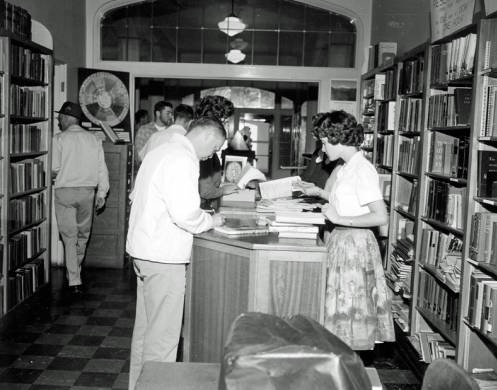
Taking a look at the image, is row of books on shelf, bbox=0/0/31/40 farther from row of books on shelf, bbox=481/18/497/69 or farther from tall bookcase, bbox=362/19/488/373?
row of books on shelf, bbox=481/18/497/69

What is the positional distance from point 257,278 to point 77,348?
203 cm

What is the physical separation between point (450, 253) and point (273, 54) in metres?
4.72

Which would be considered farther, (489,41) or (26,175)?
(26,175)

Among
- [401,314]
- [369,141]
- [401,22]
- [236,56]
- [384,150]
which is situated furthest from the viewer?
[236,56]

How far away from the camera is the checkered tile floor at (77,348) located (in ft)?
12.4

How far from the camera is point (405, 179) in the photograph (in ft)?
17.2

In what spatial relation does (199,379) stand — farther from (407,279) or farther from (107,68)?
(107,68)

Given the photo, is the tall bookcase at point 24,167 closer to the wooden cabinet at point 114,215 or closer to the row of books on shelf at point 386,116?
the wooden cabinet at point 114,215

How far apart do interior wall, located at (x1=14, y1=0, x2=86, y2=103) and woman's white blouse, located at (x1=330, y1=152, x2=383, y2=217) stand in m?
4.07

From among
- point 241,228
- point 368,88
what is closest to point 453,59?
point 241,228

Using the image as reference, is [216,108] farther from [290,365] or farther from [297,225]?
[290,365]

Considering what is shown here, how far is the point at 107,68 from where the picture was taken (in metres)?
7.83

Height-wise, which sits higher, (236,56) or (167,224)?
(236,56)

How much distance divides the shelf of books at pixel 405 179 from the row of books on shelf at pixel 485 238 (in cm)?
116
